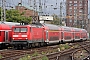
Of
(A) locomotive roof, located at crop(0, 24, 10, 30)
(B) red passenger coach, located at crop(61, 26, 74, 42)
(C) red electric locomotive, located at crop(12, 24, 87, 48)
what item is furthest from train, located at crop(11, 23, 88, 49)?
(A) locomotive roof, located at crop(0, 24, 10, 30)

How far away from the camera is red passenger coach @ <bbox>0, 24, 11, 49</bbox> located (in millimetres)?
27144

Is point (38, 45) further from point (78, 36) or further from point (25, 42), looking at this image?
point (78, 36)

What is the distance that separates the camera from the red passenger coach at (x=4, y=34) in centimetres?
2714

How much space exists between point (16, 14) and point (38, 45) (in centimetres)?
2751

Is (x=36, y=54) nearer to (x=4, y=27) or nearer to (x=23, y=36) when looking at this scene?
(x=23, y=36)

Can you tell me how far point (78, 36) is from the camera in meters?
55.1

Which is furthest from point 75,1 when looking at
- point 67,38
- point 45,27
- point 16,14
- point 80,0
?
point 45,27

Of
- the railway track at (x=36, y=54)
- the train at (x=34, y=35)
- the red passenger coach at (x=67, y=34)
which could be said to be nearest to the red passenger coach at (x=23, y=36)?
the train at (x=34, y=35)

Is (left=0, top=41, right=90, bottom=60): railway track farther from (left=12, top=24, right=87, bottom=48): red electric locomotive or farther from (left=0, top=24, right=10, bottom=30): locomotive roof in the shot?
(left=0, top=24, right=10, bottom=30): locomotive roof

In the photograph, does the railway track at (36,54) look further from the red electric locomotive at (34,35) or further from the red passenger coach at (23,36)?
the red electric locomotive at (34,35)

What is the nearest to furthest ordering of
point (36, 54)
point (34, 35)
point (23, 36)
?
point (36, 54) < point (23, 36) < point (34, 35)

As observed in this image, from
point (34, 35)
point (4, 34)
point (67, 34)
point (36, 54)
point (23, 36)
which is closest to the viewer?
point (36, 54)

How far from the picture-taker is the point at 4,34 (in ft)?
90.7

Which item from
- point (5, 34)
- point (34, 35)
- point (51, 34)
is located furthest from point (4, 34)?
point (51, 34)
